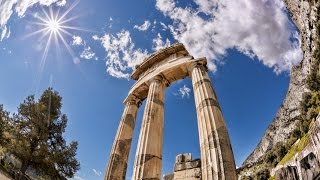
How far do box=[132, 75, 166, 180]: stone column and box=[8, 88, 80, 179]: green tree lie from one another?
1655cm

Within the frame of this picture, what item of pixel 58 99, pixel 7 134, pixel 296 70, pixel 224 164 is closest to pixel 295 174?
pixel 224 164

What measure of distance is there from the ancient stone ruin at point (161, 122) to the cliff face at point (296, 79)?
7045cm

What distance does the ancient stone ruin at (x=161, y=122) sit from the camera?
702 centimetres

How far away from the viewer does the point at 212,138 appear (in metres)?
7.41

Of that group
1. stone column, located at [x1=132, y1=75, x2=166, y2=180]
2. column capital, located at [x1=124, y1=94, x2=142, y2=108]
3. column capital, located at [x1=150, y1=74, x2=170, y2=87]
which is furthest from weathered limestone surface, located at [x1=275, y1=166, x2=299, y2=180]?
column capital, located at [x1=124, y1=94, x2=142, y2=108]

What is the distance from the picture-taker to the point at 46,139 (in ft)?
81.0

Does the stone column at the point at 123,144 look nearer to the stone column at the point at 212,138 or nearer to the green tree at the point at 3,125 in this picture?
the stone column at the point at 212,138

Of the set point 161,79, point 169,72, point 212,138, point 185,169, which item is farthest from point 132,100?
point 212,138

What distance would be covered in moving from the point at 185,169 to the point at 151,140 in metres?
1.96

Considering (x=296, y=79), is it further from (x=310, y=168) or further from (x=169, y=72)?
(x=310, y=168)

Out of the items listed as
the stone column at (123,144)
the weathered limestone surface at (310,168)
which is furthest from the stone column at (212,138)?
the stone column at (123,144)

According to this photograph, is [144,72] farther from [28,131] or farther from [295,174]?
[28,131]

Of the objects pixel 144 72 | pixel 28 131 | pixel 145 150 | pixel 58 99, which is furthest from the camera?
pixel 58 99

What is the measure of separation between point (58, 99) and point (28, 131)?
5430mm
